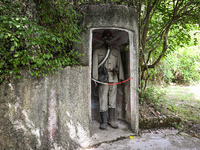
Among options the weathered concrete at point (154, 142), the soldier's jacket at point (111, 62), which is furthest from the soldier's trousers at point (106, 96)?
the weathered concrete at point (154, 142)

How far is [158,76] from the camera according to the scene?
1148cm

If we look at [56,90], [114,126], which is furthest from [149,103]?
[56,90]

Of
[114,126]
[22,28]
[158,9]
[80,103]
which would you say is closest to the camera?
[22,28]

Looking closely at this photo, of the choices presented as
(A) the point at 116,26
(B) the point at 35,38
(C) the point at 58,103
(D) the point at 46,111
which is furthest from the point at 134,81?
(B) the point at 35,38

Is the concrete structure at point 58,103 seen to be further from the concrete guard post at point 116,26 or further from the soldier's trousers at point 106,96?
the soldier's trousers at point 106,96

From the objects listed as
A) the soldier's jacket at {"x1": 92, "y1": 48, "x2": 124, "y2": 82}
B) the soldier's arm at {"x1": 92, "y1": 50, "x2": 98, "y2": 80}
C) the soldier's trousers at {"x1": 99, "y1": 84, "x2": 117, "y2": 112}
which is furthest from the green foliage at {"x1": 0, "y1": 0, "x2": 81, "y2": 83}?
the soldier's trousers at {"x1": 99, "y1": 84, "x2": 117, "y2": 112}

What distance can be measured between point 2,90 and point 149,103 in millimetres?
3977

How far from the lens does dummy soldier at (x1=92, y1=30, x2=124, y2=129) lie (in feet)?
12.7

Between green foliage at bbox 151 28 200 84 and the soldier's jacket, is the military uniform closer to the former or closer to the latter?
the soldier's jacket

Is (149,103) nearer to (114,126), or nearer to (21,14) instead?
(114,126)

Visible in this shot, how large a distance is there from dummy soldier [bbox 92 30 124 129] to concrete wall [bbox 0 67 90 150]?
927 mm

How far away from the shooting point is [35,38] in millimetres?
→ 2156

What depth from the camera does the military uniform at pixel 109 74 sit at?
3875 mm

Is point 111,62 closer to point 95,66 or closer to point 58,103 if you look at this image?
point 95,66
